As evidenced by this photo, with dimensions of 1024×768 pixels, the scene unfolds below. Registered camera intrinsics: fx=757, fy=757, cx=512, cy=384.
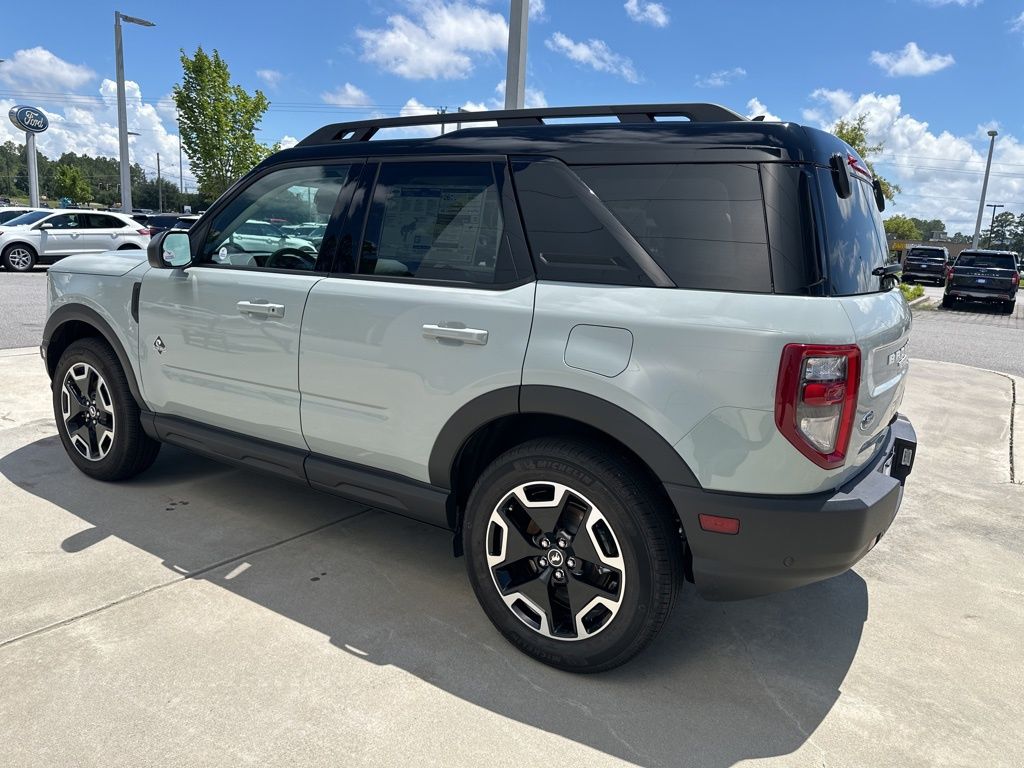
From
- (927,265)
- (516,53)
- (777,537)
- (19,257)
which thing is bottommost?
(777,537)

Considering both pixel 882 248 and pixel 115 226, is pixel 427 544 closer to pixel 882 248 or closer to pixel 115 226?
pixel 882 248

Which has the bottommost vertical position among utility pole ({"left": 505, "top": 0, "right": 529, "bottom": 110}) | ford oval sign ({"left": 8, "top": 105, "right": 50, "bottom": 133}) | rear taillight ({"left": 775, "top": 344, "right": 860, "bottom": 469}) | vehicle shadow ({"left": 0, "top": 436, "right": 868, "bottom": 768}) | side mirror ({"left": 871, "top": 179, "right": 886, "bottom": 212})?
vehicle shadow ({"left": 0, "top": 436, "right": 868, "bottom": 768})

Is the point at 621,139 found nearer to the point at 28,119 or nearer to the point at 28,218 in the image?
the point at 28,218

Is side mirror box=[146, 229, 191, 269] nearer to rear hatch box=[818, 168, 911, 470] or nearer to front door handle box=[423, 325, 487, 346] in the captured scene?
front door handle box=[423, 325, 487, 346]

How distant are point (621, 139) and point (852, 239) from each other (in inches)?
34.2

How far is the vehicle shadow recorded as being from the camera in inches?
96.9

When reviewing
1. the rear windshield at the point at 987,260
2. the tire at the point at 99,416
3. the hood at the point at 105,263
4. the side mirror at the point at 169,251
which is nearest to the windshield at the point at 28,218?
the hood at the point at 105,263

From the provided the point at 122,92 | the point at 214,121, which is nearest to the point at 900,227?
the point at 214,121

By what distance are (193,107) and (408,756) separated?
35.9 meters

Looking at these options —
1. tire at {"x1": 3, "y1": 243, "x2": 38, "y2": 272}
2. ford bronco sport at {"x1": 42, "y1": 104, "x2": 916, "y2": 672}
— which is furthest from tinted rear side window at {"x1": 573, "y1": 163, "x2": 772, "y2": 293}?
tire at {"x1": 3, "y1": 243, "x2": 38, "y2": 272}

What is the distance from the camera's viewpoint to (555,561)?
269 centimetres

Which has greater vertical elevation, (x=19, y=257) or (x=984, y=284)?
(x=984, y=284)

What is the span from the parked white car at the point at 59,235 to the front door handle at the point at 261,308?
1658 cm

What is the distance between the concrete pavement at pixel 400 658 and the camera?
2328mm
